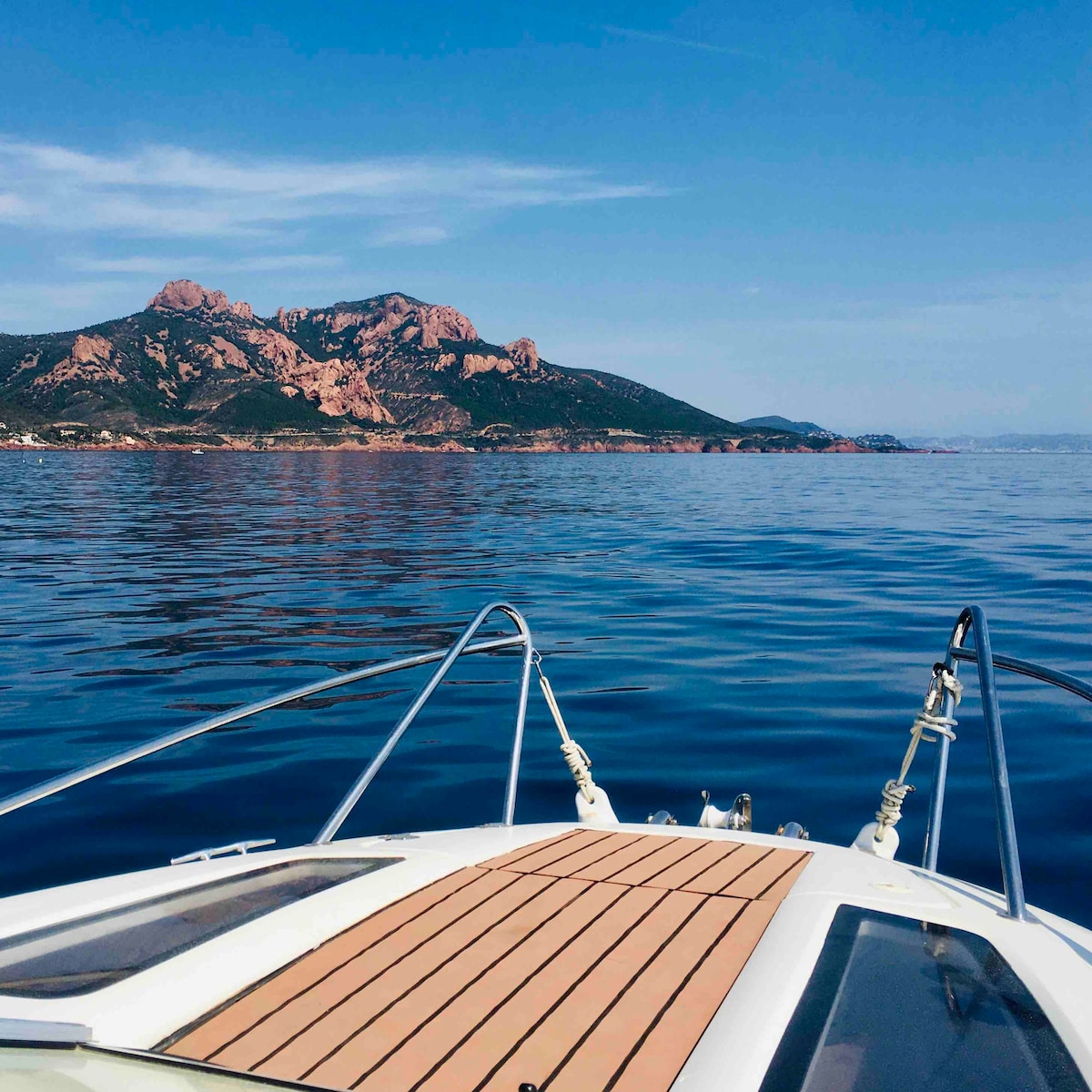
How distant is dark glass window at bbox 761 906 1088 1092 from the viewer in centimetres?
224

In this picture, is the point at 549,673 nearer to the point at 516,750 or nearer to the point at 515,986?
the point at 516,750

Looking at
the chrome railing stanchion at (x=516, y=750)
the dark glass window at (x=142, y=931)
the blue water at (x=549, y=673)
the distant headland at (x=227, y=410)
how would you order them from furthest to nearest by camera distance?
the distant headland at (x=227, y=410), the blue water at (x=549, y=673), the chrome railing stanchion at (x=516, y=750), the dark glass window at (x=142, y=931)

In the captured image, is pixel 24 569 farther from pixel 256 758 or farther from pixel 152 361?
pixel 152 361

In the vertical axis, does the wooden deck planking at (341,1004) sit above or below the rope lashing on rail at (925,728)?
below

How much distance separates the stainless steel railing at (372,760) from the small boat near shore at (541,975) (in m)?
0.03

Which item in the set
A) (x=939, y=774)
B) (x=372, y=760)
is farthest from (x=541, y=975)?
(x=939, y=774)

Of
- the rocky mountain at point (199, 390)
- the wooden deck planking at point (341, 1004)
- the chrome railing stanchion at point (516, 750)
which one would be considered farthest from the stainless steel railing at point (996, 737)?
the rocky mountain at point (199, 390)

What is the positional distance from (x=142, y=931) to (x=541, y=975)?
126 cm

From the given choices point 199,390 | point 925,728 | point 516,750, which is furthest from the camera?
point 199,390

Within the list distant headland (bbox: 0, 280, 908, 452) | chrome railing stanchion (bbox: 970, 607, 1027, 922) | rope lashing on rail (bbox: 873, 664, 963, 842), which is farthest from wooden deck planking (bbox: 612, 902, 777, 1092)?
distant headland (bbox: 0, 280, 908, 452)

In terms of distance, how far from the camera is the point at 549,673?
9.91m

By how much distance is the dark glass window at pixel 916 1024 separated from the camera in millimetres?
2242

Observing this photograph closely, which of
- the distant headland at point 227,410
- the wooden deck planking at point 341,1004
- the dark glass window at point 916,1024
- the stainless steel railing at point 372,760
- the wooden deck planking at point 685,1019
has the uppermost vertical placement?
the distant headland at point 227,410

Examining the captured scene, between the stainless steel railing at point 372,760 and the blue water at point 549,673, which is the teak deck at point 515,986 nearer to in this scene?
the stainless steel railing at point 372,760
